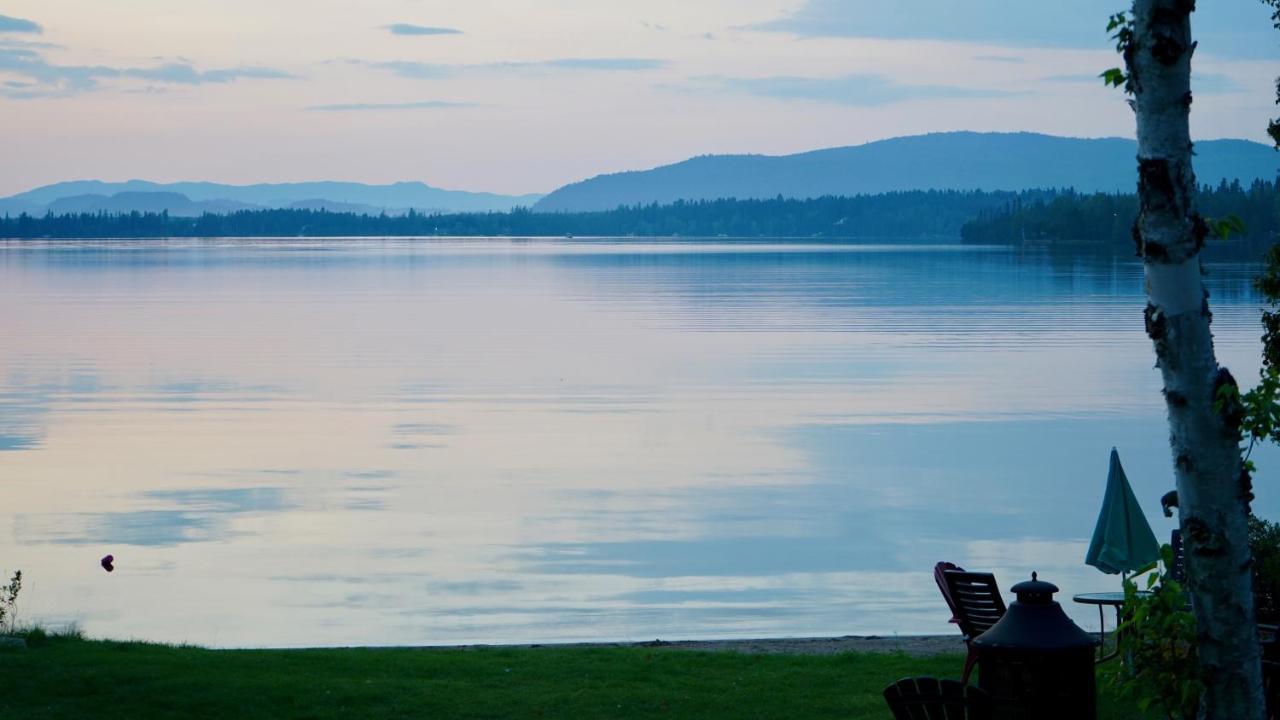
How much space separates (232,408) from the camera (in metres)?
33.5

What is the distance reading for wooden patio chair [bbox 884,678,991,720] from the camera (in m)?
7.32

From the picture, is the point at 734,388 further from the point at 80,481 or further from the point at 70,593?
the point at 70,593

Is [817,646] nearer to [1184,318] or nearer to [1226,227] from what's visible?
[1226,227]

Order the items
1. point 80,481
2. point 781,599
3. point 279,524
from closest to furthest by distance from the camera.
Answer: point 781,599
point 279,524
point 80,481

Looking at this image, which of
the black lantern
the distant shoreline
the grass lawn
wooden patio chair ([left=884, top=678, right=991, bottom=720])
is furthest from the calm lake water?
wooden patio chair ([left=884, top=678, right=991, bottom=720])

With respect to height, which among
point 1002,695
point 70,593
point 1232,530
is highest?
point 1232,530

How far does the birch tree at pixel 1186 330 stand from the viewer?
620cm

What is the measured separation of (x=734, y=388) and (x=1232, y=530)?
30.7m

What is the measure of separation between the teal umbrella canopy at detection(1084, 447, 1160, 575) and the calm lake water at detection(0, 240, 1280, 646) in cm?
459

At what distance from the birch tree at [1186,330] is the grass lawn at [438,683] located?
178 inches

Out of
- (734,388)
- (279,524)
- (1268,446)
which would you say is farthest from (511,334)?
(279,524)

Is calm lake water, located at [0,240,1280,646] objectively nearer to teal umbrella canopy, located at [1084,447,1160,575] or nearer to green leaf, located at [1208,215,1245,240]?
teal umbrella canopy, located at [1084,447,1160,575]

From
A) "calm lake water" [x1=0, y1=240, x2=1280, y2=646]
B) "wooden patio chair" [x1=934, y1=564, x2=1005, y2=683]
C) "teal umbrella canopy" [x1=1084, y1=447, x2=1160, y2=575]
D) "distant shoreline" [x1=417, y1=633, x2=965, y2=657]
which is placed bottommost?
"calm lake water" [x1=0, y1=240, x2=1280, y2=646]

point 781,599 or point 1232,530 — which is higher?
point 1232,530
